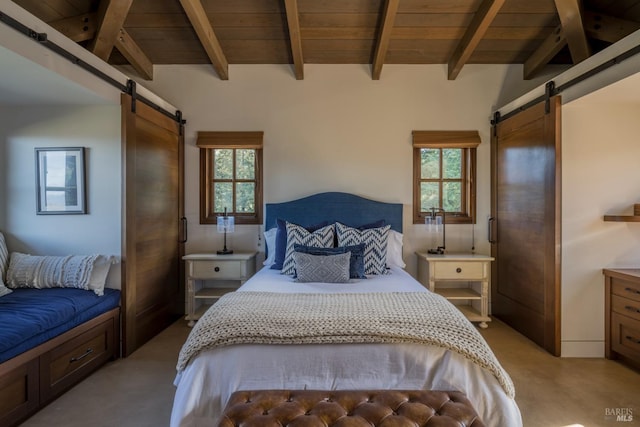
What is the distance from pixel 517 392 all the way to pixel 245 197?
3.09 metres

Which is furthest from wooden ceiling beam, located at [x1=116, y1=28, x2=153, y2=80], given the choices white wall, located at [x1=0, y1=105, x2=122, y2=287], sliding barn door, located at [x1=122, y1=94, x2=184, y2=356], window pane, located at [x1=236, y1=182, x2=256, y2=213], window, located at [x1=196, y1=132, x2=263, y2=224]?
window pane, located at [x1=236, y1=182, x2=256, y2=213]

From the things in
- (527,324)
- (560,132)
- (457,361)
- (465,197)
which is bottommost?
(527,324)

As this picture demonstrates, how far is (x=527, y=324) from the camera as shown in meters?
3.12

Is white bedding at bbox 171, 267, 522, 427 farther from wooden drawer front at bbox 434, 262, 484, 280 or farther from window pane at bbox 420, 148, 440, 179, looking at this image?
window pane at bbox 420, 148, 440, 179

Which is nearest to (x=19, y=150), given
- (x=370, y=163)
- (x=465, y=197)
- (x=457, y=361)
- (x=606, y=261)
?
(x=370, y=163)

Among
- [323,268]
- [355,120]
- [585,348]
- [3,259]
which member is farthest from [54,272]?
[585,348]

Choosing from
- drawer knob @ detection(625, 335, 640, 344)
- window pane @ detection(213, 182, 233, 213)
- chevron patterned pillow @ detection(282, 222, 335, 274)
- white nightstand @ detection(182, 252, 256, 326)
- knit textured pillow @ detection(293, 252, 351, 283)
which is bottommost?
drawer knob @ detection(625, 335, 640, 344)

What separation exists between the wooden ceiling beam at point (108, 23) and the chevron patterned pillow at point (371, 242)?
8.56 ft

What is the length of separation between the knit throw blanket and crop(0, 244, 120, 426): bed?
3.44 feet

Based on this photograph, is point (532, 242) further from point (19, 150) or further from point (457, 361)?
point (19, 150)

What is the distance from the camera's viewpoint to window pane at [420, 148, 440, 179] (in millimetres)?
3865

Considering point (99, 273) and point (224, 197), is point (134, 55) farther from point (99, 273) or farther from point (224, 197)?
point (99, 273)

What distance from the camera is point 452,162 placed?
3.88 metres

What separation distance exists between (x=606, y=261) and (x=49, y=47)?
14.4ft
